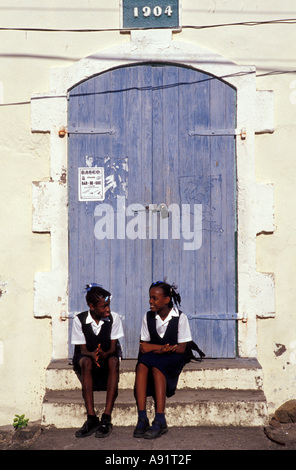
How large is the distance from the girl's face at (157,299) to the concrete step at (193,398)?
648mm

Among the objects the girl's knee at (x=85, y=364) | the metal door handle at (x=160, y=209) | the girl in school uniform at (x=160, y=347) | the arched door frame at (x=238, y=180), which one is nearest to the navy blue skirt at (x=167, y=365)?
the girl in school uniform at (x=160, y=347)

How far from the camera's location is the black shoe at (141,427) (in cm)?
471

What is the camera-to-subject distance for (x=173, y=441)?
467 centimetres

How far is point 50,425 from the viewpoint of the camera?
5008 mm

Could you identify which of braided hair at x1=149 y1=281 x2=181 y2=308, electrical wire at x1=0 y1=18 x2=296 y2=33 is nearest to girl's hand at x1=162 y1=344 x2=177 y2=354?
braided hair at x1=149 y1=281 x2=181 y2=308

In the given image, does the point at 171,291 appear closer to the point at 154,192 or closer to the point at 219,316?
the point at 219,316

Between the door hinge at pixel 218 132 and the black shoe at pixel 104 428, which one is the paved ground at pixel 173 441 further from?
the door hinge at pixel 218 132

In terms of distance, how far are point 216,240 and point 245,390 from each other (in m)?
1.41

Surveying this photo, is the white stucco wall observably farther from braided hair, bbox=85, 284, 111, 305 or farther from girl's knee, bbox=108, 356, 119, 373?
girl's knee, bbox=108, 356, 119, 373

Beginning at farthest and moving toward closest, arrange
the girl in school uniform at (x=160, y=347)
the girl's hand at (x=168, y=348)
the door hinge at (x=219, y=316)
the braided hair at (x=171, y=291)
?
the door hinge at (x=219, y=316), the braided hair at (x=171, y=291), the girl's hand at (x=168, y=348), the girl in school uniform at (x=160, y=347)

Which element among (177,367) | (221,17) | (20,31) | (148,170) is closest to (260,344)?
(177,367)

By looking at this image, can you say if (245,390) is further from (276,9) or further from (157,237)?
(276,9)

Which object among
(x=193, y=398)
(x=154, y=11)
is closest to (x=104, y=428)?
(x=193, y=398)

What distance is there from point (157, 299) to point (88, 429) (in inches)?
48.5
